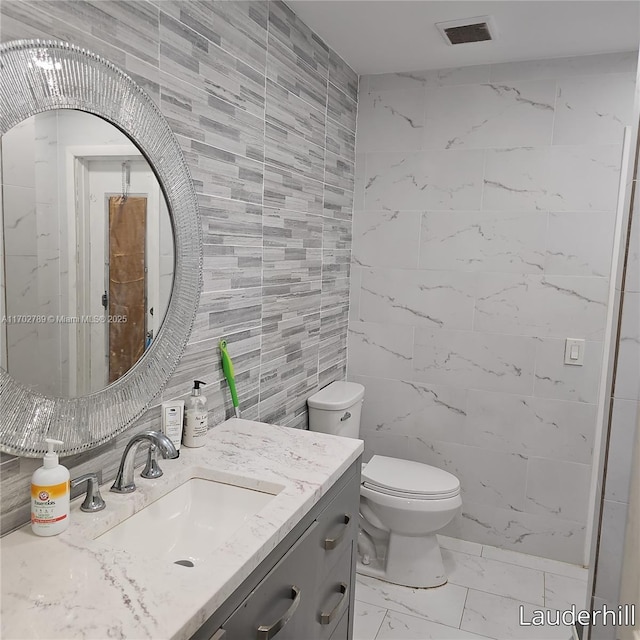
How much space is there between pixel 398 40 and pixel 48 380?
80.4 inches

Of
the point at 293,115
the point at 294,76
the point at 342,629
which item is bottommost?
the point at 342,629

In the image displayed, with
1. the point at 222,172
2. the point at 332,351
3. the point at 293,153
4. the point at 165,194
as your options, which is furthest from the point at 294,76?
the point at 332,351

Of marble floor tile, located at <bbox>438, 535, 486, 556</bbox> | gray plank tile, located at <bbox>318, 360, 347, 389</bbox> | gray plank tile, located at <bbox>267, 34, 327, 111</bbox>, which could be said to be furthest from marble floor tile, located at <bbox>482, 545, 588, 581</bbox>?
gray plank tile, located at <bbox>267, 34, 327, 111</bbox>

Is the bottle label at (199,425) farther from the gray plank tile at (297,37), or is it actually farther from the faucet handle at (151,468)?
the gray plank tile at (297,37)

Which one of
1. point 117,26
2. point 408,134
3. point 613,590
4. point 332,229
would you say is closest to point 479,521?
point 613,590

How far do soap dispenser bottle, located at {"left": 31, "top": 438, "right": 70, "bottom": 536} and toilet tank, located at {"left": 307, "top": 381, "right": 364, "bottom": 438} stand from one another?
58.6 inches

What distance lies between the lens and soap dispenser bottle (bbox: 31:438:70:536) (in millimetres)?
1150

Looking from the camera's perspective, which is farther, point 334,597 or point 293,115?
point 293,115

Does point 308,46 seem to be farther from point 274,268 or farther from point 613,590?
point 613,590

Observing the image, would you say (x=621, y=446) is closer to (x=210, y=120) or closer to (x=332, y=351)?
(x=332, y=351)

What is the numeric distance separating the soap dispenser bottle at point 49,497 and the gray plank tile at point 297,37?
5.48 ft

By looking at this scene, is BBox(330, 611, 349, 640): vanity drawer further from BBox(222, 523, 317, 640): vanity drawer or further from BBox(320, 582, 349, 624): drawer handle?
BBox(222, 523, 317, 640): vanity drawer

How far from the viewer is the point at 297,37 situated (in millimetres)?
2281

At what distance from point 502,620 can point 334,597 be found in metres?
1.03
